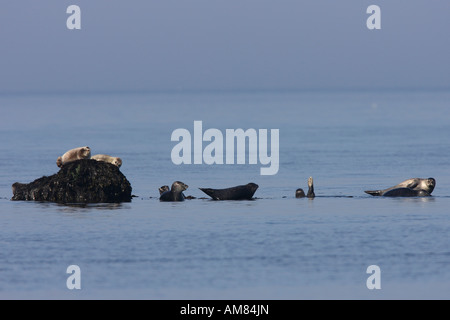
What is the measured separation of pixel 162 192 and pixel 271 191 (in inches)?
147

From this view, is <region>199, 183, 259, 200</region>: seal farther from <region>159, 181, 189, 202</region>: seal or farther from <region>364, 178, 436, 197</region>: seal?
<region>364, 178, 436, 197</region>: seal

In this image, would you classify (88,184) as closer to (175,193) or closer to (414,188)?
(175,193)

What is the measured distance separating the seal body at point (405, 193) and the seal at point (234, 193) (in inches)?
152

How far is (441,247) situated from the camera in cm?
2059

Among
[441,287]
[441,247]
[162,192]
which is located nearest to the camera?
[441,287]

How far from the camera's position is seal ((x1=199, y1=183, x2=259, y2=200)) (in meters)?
28.6

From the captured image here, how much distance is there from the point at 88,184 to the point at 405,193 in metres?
9.00

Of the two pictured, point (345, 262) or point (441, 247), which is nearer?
point (345, 262)

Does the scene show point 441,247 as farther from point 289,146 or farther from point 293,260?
point 289,146

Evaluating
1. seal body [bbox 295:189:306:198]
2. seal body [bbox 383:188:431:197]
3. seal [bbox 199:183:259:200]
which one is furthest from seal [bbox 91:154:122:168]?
seal body [bbox 383:188:431:197]

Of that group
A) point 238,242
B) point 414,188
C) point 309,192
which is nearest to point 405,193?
point 414,188

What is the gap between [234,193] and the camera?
28734 mm
